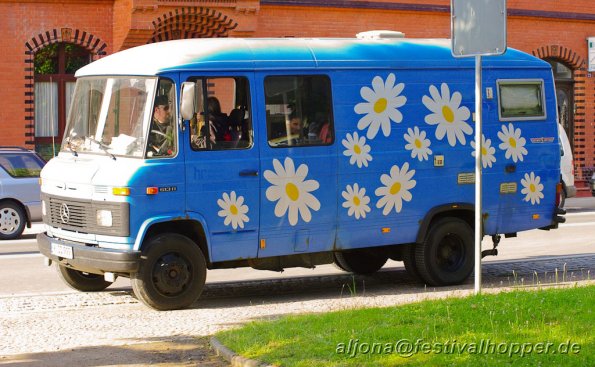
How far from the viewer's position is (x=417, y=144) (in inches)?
535

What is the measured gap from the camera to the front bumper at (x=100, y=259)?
38.3 ft

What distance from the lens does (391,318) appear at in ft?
32.2

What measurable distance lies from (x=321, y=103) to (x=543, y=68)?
342cm

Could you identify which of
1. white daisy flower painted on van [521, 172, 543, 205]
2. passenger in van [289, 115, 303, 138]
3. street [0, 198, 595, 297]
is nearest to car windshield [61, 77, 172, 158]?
passenger in van [289, 115, 303, 138]

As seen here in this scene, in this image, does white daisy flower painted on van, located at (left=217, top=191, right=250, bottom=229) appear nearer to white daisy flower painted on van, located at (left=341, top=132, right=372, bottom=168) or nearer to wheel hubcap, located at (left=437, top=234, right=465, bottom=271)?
white daisy flower painted on van, located at (left=341, top=132, right=372, bottom=168)

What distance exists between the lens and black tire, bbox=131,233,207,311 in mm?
11812

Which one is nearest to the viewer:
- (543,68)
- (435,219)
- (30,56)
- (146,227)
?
(146,227)

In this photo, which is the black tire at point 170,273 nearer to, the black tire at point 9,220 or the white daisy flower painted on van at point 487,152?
the white daisy flower painted on van at point 487,152

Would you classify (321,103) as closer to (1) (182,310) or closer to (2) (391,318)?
(1) (182,310)

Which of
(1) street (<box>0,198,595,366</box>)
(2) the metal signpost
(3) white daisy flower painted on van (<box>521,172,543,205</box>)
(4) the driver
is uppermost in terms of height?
(2) the metal signpost

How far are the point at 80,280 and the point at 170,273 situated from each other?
5.67 ft

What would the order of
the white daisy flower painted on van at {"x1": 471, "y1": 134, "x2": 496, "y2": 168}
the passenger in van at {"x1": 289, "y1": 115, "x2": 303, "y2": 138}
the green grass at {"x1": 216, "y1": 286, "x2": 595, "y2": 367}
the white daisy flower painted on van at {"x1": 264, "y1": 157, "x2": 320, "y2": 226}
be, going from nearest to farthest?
the green grass at {"x1": 216, "y1": 286, "x2": 595, "y2": 367}, the white daisy flower painted on van at {"x1": 264, "y1": 157, "x2": 320, "y2": 226}, the passenger in van at {"x1": 289, "y1": 115, "x2": 303, "y2": 138}, the white daisy flower painted on van at {"x1": 471, "y1": 134, "x2": 496, "y2": 168}

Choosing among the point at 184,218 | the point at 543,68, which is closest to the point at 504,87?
the point at 543,68

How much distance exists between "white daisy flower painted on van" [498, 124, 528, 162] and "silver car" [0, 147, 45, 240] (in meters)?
9.35
